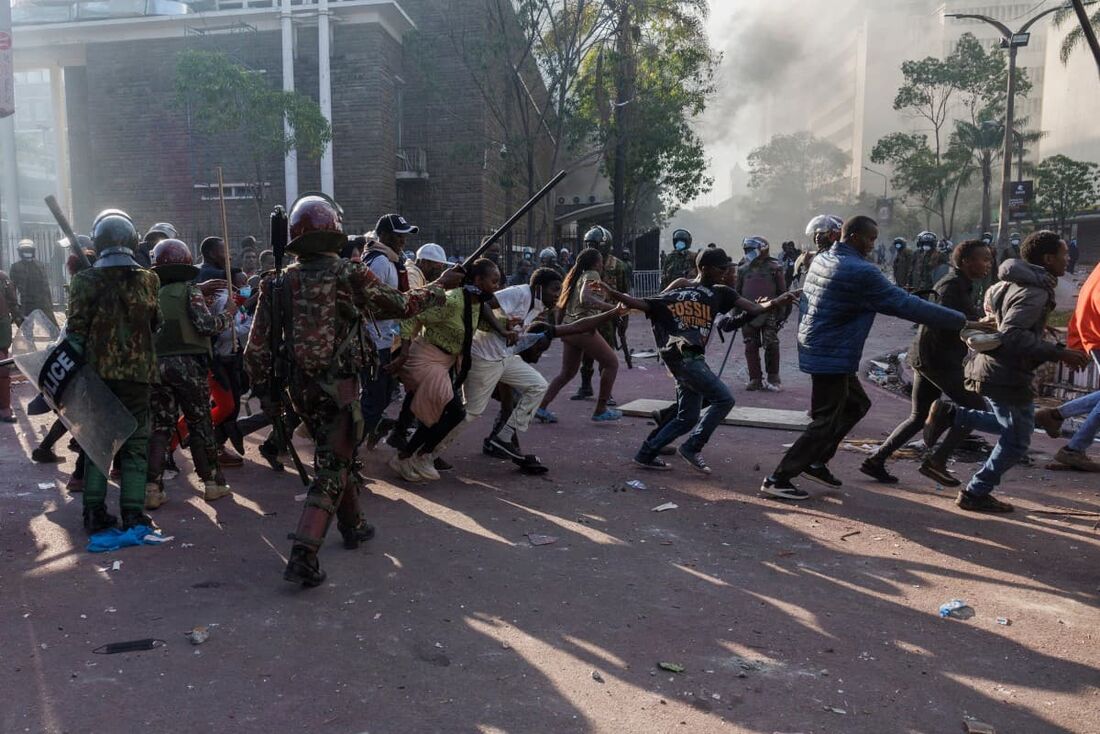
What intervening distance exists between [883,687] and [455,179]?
74.5 ft

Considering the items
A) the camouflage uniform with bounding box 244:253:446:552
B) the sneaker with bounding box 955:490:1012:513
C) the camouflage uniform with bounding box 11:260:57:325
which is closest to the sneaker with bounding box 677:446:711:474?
the sneaker with bounding box 955:490:1012:513

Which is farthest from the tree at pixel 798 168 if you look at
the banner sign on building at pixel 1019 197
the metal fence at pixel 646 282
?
the metal fence at pixel 646 282

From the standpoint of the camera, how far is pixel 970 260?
571 cm

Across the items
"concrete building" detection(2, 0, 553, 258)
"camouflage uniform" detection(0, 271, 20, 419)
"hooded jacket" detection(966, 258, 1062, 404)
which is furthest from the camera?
"concrete building" detection(2, 0, 553, 258)

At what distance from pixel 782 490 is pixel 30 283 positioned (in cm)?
904

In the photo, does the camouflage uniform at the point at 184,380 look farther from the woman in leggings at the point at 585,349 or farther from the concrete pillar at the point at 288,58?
the concrete pillar at the point at 288,58

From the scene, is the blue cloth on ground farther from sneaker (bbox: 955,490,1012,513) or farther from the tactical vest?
sneaker (bbox: 955,490,1012,513)

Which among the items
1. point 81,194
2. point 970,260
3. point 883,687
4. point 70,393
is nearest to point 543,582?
point 883,687

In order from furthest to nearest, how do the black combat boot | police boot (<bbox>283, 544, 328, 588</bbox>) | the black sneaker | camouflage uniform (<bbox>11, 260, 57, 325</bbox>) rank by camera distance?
camouflage uniform (<bbox>11, 260, 57, 325</bbox>) → the black sneaker → the black combat boot → police boot (<bbox>283, 544, 328, 588</bbox>)

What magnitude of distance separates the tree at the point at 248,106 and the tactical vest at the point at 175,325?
15.1 metres

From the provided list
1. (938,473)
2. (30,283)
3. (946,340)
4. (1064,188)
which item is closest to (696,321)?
(946,340)

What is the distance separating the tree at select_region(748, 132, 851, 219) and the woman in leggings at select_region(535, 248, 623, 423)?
85943 mm

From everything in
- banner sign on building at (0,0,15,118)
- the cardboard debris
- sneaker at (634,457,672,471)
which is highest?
banner sign on building at (0,0,15,118)

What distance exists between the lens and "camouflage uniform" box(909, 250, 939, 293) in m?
15.6
